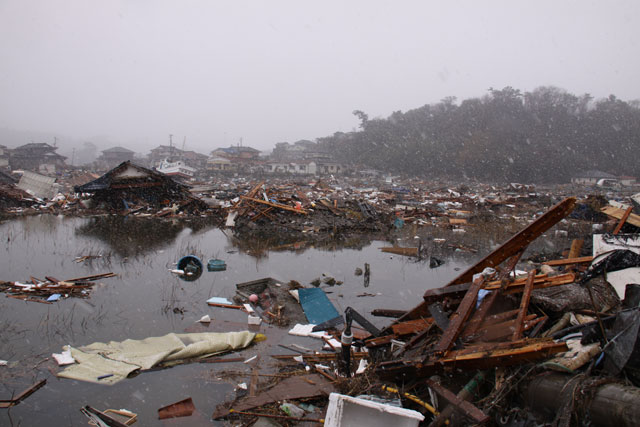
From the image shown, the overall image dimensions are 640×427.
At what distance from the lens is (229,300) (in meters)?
6.86

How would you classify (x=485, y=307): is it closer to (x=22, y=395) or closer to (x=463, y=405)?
(x=463, y=405)

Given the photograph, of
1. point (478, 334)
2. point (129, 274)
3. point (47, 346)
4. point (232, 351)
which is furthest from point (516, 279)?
point (129, 274)

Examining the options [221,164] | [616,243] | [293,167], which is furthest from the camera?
[293,167]

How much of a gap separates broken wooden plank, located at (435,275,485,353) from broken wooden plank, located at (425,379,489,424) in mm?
307

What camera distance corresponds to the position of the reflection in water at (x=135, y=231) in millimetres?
10807

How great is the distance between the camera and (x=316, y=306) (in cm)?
636

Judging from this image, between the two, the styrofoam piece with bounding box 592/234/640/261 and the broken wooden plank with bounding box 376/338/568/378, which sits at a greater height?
the styrofoam piece with bounding box 592/234/640/261

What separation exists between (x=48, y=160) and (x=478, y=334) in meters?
54.1

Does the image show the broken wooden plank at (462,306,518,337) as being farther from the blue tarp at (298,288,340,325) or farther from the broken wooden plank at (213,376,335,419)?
the blue tarp at (298,288,340,325)

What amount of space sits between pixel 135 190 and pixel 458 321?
1824cm

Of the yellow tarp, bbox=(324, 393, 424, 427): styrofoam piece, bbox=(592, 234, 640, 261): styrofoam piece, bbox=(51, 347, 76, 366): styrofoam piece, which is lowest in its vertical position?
bbox=(51, 347, 76, 366): styrofoam piece

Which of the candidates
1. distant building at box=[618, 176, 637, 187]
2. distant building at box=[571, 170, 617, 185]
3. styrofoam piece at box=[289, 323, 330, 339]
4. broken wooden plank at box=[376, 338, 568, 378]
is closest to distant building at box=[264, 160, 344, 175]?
distant building at box=[571, 170, 617, 185]

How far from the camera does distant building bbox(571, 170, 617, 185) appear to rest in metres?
40.9

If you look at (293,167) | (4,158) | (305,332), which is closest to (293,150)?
(293,167)
